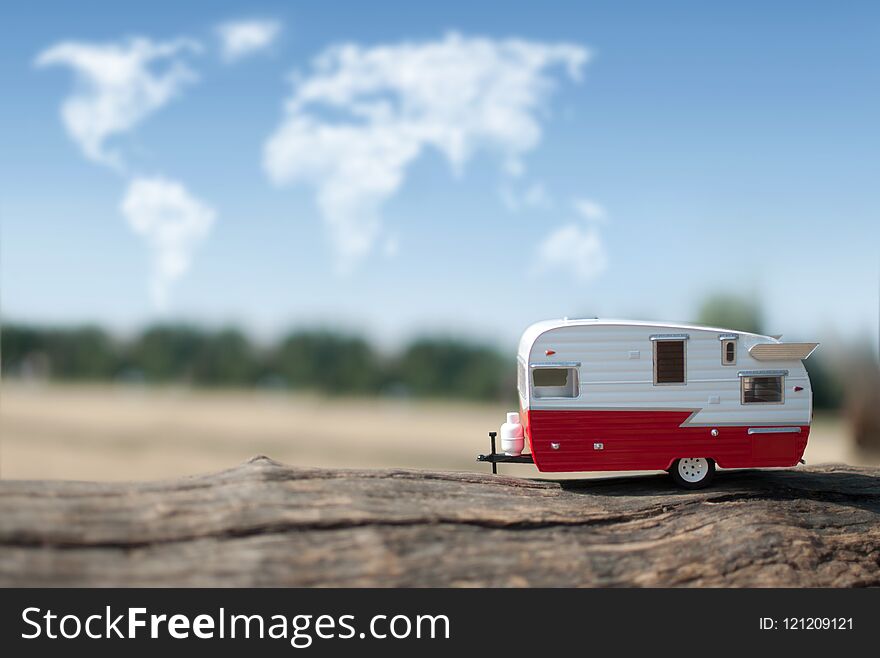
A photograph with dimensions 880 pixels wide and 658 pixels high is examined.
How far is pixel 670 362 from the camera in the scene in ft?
29.1

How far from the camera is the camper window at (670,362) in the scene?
8.84 meters

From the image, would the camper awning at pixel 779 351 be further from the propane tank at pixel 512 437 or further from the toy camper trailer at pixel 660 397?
the propane tank at pixel 512 437

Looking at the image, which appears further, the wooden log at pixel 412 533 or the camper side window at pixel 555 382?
the camper side window at pixel 555 382

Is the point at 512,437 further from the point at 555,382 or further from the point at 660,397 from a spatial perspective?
the point at 660,397

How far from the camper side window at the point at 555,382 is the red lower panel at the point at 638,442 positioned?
0.29 metres

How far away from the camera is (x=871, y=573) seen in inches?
312

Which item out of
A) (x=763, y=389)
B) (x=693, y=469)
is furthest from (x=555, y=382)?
(x=763, y=389)

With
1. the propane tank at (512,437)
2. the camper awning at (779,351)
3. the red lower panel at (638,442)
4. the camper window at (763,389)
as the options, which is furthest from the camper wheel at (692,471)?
the propane tank at (512,437)

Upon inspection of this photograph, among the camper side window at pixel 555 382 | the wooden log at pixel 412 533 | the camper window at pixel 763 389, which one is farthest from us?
the camper window at pixel 763 389

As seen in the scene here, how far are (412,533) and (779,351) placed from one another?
4.76m

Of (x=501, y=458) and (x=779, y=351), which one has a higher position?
(x=779, y=351)

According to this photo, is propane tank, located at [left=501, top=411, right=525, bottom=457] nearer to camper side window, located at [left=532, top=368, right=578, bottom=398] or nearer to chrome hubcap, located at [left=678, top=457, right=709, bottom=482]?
camper side window, located at [left=532, top=368, right=578, bottom=398]

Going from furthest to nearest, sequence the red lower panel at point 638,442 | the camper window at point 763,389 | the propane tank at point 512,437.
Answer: the propane tank at point 512,437
the camper window at point 763,389
the red lower panel at point 638,442
